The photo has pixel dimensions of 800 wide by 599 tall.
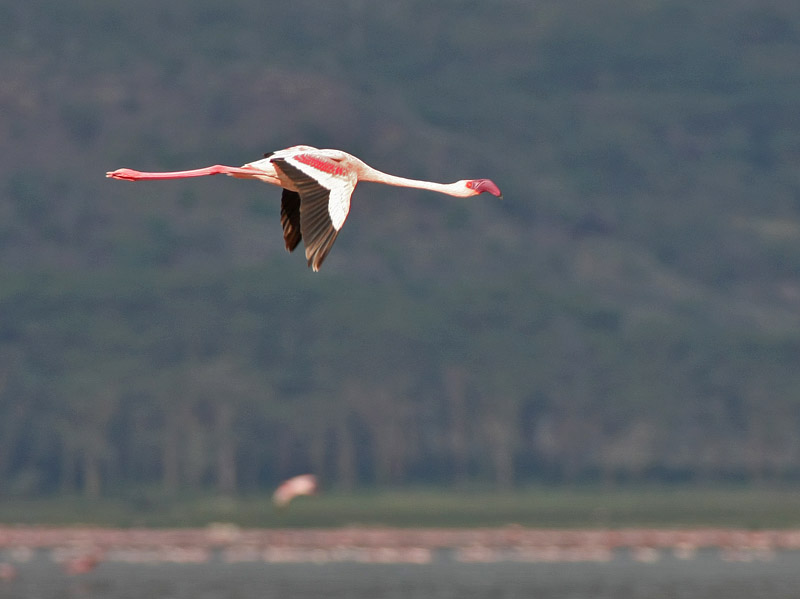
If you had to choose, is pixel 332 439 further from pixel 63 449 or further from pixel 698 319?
pixel 698 319

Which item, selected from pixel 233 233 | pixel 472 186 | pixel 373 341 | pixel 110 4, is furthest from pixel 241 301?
pixel 472 186

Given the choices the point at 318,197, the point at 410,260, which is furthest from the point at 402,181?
the point at 410,260

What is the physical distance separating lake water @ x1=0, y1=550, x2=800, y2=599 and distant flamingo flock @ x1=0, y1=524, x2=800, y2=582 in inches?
56.4

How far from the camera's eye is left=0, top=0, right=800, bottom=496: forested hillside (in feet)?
386

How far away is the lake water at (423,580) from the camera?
5125 cm

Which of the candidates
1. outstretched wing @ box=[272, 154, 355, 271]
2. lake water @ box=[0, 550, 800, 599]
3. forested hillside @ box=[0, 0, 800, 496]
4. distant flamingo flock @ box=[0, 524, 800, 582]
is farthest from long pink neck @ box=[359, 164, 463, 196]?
forested hillside @ box=[0, 0, 800, 496]

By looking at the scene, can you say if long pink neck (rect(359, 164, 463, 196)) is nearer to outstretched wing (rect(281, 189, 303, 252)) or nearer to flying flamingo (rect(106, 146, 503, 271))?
flying flamingo (rect(106, 146, 503, 271))

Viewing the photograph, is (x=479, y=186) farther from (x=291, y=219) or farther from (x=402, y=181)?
(x=291, y=219)

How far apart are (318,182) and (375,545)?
67435 mm

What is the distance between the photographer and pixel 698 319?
471ft

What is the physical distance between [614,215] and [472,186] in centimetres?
15898

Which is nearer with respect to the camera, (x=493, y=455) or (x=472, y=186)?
(x=472, y=186)

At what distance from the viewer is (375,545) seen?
78812 mm

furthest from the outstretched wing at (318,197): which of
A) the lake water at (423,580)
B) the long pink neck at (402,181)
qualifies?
the lake water at (423,580)
